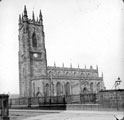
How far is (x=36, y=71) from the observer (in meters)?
56.1

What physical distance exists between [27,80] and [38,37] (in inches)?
461

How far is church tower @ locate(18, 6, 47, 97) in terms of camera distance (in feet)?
181

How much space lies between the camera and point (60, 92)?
56.7 metres

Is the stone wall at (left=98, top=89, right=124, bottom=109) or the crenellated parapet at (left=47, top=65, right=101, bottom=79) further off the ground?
the crenellated parapet at (left=47, top=65, right=101, bottom=79)

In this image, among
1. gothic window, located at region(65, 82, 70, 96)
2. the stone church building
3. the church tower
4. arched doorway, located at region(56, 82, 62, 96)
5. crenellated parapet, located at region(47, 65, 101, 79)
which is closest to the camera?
the stone church building

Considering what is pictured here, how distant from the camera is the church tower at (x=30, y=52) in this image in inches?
2167

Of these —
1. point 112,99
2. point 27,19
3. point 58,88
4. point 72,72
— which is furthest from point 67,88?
point 112,99

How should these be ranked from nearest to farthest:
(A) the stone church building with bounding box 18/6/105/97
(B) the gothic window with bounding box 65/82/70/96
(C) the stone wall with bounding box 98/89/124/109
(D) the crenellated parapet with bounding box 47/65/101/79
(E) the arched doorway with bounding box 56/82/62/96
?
(C) the stone wall with bounding box 98/89/124/109 < (A) the stone church building with bounding box 18/6/105/97 < (E) the arched doorway with bounding box 56/82/62/96 < (B) the gothic window with bounding box 65/82/70/96 < (D) the crenellated parapet with bounding box 47/65/101/79

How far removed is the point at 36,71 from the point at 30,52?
4899 millimetres

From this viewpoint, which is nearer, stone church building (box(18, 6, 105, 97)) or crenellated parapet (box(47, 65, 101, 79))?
stone church building (box(18, 6, 105, 97))

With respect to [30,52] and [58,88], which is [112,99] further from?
[30,52]

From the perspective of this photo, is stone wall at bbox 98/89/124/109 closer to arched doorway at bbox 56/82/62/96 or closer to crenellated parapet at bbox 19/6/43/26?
arched doorway at bbox 56/82/62/96

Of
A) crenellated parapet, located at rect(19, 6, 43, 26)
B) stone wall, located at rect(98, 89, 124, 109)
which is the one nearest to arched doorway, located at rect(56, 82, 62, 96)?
crenellated parapet, located at rect(19, 6, 43, 26)

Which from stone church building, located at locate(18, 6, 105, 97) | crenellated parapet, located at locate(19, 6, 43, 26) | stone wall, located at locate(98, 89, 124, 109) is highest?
crenellated parapet, located at locate(19, 6, 43, 26)
